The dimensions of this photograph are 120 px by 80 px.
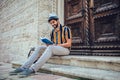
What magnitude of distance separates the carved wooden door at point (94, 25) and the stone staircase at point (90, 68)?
24.5 inches

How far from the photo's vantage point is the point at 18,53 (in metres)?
5.85

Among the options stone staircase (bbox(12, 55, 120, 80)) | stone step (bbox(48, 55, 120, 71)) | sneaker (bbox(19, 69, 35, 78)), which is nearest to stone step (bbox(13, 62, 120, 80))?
stone staircase (bbox(12, 55, 120, 80))

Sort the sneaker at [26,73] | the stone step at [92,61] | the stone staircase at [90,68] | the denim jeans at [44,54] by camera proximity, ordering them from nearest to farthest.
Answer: the stone staircase at [90,68] → the stone step at [92,61] → the sneaker at [26,73] → the denim jeans at [44,54]

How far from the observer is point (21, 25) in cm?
577

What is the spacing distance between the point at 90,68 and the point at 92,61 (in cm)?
12

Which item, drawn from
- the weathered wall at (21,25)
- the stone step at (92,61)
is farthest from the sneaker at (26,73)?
the weathered wall at (21,25)

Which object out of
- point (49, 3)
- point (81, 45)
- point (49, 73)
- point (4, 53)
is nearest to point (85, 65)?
point (49, 73)

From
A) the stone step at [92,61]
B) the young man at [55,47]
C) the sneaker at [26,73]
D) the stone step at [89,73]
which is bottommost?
→ the sneaker at [26,73]

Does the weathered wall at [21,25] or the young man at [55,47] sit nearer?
the young man at [55,47]

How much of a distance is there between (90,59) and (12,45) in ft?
14.1

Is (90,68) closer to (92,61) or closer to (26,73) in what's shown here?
(92,61)

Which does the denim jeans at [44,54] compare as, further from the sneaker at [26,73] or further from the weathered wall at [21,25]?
the weathered wall at [21,25]

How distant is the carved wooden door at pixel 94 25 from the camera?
3.27m

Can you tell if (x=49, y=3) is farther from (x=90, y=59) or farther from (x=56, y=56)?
(x=90, y=59)
